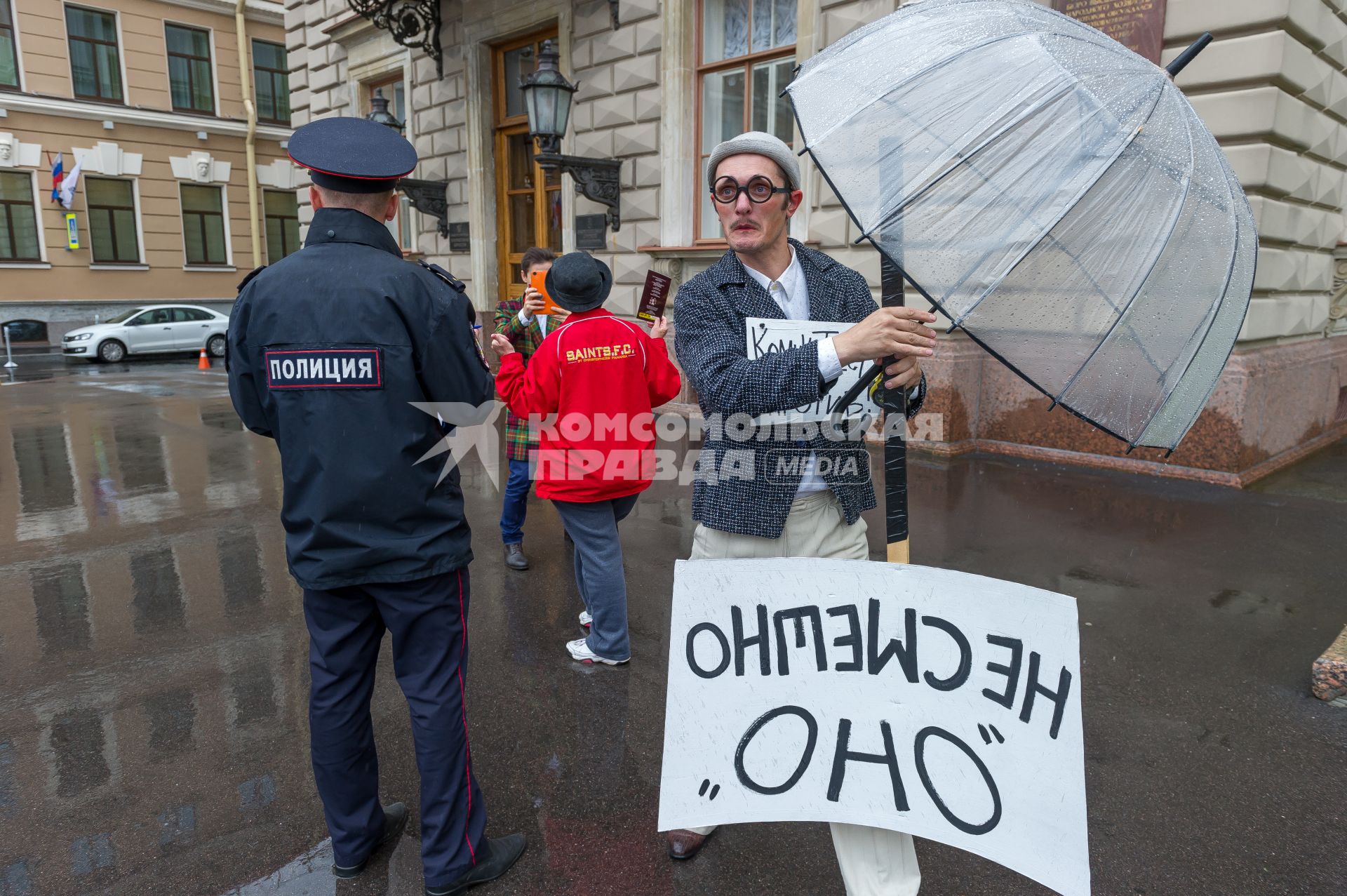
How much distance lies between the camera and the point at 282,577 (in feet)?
16.1

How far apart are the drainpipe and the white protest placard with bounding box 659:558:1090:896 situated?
1001 inches

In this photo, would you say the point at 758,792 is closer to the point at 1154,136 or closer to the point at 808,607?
the point at 808,607

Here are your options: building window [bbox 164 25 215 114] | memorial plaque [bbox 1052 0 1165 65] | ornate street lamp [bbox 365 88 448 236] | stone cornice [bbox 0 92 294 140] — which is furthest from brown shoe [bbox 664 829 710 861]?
building window [bbox 164 25 215 114]

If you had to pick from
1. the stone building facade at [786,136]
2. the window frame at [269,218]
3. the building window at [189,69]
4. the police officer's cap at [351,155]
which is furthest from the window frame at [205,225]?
the police officer's cap at [351,155]

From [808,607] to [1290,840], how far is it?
5.98 ft

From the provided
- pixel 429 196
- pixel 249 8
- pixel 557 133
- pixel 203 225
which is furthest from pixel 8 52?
pixel 557 133

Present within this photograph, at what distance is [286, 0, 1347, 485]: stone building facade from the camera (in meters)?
6.18

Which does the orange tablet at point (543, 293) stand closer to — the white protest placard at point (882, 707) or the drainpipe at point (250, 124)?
the white protest placard at point (882, 707)

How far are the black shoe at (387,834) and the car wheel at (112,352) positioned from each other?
2024 centimetres

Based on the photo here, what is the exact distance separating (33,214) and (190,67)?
6155 millimetres

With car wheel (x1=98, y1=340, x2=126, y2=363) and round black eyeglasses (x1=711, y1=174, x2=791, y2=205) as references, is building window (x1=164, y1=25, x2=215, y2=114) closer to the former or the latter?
car wheel (x1=98, y1=340, x2=126, y2=363)

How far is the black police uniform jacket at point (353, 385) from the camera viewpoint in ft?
7.04

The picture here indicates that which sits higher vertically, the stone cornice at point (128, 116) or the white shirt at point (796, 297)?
the stone cornice at point (128, 116)

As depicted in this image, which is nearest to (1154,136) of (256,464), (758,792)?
(758,792)
